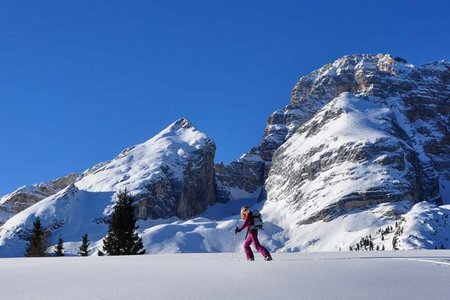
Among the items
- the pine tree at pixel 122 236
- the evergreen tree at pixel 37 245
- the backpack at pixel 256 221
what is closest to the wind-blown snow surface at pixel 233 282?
the backpack at pixel 256 221

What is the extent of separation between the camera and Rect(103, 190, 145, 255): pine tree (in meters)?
47.0

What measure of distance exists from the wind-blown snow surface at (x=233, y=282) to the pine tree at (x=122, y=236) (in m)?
32.4

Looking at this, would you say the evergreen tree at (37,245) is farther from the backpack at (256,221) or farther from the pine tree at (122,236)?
the backpack at (256,221)

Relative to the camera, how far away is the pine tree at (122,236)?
47.0 meters

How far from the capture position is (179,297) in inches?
383

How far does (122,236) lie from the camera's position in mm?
47969

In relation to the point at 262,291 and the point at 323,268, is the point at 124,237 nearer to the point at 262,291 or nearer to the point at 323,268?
the point at 323,268

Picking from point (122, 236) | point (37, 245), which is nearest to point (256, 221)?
point (122, 236)

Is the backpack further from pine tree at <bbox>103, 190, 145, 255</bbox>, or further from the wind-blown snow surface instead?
pine tree at <bbox>103, 190, 145, 255</bbox>

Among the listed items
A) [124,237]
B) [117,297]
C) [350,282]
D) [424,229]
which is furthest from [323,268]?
[424,229]

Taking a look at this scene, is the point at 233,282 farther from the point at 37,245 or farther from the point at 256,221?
the point at 37,245

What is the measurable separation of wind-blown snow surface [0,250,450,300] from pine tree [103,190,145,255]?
106ft

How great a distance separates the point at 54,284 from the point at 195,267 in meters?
4.08

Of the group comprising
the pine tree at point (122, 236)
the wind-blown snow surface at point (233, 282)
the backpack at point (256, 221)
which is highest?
the pine tree at point (122, 236)
